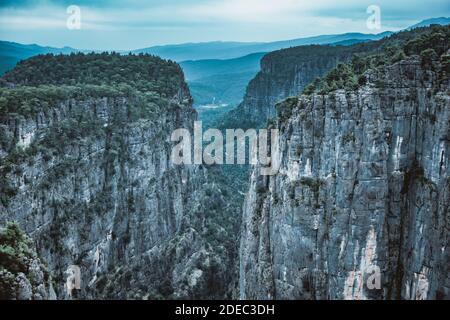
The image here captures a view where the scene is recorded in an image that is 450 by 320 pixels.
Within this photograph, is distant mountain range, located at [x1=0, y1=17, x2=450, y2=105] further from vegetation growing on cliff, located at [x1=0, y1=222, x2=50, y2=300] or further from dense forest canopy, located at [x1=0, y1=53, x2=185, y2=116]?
vegetation growing on cliff, located at [x1=0, y1=222, x2=50, y2=300]

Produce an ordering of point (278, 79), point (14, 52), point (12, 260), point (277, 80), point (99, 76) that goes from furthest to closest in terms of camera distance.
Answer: point (277, 80), point (278, 79), point (14, 52), point (99, 76), point (12, 260)

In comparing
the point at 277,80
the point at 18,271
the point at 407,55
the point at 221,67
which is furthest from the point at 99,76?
the point at 221,67

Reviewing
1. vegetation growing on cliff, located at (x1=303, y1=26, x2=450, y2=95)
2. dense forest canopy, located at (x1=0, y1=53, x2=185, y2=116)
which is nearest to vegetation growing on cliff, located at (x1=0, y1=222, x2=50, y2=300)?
vegetation growing on cliff, located at (x1=303, y1=26, x2=450, y2=95)

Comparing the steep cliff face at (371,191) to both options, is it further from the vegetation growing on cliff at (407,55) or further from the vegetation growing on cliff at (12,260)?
the vegetation growing on cliff at (12,260)

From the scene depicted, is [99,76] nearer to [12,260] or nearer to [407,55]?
[407,55]

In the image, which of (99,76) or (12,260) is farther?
(99,76)

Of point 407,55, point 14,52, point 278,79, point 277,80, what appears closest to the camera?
point 407,55
